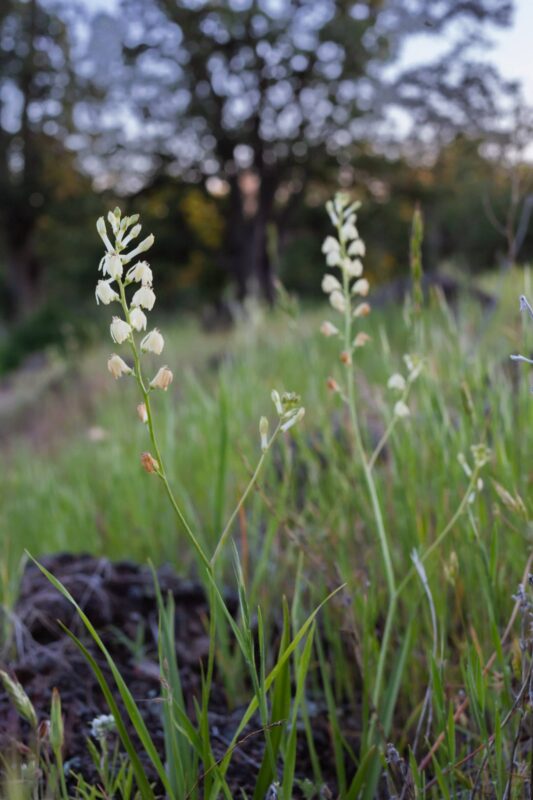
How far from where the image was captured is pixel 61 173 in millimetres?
17953

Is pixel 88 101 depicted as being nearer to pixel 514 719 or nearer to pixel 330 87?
pixel 330 87

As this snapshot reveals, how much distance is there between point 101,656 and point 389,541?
1.96 ft

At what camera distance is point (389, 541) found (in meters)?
1.52

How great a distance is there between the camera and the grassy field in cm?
108

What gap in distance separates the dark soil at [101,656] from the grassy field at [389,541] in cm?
8

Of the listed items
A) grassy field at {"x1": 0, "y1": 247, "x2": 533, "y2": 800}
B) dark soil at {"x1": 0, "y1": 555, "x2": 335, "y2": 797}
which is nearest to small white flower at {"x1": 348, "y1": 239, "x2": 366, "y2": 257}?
grassy field at {"x1": 0, "y1": 247, "x2": 533, "y2": 800}

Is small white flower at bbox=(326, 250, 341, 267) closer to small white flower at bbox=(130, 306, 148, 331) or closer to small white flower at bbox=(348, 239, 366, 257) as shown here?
small white flower at bbox=(348, 239, 366, 257)

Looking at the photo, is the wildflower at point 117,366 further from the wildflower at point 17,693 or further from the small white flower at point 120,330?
the wildflower at point 17,693

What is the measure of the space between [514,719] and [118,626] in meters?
0.83

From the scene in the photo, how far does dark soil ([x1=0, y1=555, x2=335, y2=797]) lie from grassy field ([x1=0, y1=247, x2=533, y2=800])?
0.26 feet

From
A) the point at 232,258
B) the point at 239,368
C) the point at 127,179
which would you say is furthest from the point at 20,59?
the point at 239,368

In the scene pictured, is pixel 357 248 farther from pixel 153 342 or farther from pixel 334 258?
pixel 153 342

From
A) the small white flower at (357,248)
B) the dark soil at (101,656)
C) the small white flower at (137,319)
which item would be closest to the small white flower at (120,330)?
the small white flower at (137,319)

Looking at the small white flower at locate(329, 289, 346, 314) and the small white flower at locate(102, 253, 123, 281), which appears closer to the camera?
the small white flower at locate(102, 253, 123, 281)
